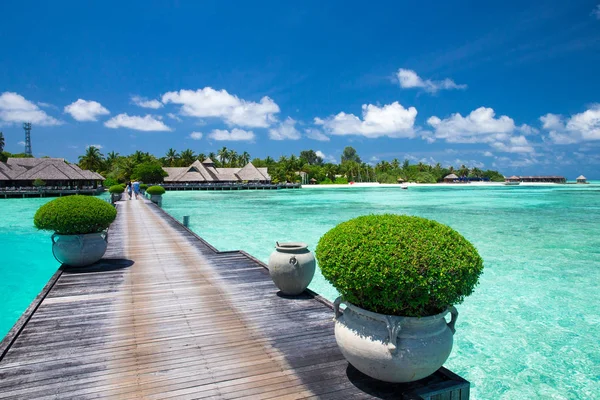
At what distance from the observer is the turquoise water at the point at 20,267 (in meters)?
10.8

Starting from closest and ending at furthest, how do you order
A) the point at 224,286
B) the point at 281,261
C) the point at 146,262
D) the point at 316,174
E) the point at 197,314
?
1. the point at 197,314
2. the point at 281,261
3. the point at 224,286
4. the point at 146,262
5. the point at 316,174

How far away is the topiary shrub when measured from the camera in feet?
10.9

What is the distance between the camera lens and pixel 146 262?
974cm

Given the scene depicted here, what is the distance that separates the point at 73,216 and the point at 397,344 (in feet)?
23.8

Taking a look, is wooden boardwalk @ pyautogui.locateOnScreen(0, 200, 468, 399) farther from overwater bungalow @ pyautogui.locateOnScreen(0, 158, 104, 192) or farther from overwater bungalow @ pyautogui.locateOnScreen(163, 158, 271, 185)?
overwater bungalow @ pyautogui.locateOnScreen(163, 158, 271, 185)

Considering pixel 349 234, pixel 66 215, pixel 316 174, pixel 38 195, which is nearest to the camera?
pixel 349 234

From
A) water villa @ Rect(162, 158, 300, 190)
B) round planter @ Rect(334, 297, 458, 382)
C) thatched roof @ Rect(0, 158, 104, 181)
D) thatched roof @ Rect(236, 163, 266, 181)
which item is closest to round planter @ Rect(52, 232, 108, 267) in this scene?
round planter @ Rect(334, 297, 458, 382)

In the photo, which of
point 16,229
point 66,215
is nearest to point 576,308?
point 66,215

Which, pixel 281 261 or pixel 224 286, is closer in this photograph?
pixel 281 261

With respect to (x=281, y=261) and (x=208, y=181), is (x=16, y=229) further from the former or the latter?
(x=208, y=181)

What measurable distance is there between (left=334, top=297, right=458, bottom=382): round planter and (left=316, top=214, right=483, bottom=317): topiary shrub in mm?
107

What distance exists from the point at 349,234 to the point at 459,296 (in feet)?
3.85

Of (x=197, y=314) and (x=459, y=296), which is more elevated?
(x=459, y=296)

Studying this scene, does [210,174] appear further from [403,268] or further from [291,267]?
[403,268]
